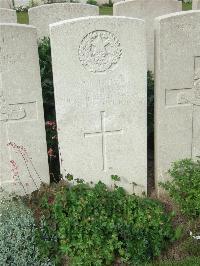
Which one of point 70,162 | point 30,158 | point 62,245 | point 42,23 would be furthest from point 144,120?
point 42,23

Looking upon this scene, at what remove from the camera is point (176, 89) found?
4.36 m

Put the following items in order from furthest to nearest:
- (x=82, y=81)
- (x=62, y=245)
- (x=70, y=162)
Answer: (x=70, y=162) → (x=82, y=81) → (x=62, y=245)

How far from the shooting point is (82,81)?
13.5 feet

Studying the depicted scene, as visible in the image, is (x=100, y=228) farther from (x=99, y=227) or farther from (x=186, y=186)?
(x=186, y=186)

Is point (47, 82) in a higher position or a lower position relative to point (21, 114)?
higher

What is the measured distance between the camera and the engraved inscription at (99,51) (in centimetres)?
398

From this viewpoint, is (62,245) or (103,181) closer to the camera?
(62,245)

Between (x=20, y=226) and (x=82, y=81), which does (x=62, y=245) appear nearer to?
(x=20, y=226)

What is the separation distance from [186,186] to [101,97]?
4.08 feet

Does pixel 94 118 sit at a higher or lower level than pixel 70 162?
higher

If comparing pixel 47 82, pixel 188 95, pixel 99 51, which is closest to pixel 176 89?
pixel 188 95

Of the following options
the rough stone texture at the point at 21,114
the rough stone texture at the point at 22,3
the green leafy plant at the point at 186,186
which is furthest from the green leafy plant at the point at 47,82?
the rough stone texture at the point at 22,3

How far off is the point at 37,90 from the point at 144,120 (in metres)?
1.14

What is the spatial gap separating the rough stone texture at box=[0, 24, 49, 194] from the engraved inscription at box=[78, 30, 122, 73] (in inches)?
18.8
